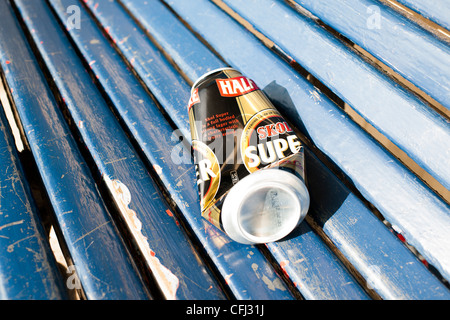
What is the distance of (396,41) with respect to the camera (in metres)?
0.80

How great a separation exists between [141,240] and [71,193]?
0.75 ft

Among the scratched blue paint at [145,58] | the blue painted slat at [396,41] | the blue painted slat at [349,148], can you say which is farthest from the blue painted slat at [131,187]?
the blue painted slat at [396,41]

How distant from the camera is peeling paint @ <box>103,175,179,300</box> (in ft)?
2.23

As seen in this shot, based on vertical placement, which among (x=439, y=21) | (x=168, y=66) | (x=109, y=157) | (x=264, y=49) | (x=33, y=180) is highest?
(x=439, y=21)

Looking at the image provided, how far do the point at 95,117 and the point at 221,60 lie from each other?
45cm

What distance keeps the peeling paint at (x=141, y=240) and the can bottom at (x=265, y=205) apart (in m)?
0.18

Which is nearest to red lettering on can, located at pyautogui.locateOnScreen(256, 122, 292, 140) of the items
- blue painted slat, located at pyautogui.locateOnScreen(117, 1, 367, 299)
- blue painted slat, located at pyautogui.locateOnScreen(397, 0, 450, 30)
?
blue painted slat, located at pyautogui.locateOnScreen(117, 1, 367, 299)

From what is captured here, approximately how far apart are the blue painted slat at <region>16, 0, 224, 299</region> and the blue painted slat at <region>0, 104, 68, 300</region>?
0.18 metres

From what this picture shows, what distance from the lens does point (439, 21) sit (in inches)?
29.8

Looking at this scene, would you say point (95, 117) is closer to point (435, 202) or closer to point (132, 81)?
point (132, 81)

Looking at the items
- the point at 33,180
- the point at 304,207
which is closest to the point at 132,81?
the point at 33,180

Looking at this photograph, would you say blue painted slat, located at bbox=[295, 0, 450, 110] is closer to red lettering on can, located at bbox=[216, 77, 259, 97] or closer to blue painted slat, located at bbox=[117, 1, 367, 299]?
red lettering on can, located at bbox=[216, 77, 259, 97]

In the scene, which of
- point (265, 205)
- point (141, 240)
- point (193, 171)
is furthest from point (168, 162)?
point (265, 205)

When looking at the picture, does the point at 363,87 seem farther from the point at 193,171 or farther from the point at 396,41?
the point at 193,171
